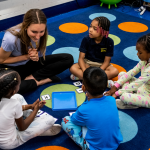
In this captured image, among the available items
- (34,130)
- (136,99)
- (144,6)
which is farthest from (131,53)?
(144,6)

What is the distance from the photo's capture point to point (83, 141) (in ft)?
4.11

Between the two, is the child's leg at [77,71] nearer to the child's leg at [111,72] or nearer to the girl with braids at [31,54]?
the girl with braids at [31,54]

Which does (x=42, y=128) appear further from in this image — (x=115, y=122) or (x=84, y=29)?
(x=84, y=29)

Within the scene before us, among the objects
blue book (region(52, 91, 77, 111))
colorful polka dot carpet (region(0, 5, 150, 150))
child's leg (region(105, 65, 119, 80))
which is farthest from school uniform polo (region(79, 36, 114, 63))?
blue book (region(52, 91, 77, 111))

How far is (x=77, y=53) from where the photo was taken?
244 cm

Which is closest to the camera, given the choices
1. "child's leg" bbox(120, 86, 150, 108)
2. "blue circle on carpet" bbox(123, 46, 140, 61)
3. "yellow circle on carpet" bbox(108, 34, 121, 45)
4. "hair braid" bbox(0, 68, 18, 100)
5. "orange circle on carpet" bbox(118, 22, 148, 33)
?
"hair braid" bbox(0, 68, 18, 100)

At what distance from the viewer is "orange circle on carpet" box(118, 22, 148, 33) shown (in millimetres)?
3121

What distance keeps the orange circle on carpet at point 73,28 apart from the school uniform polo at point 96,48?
107cm

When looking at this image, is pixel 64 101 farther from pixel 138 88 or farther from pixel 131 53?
pixel 131 53

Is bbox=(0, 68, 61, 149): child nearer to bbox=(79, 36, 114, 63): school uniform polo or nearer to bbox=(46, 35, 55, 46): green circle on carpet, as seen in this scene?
bbox=(79, 36, 114, 63): school uniform polo

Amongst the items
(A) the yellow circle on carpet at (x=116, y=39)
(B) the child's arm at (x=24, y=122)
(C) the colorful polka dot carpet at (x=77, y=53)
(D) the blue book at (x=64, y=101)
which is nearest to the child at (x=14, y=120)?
(B) the child's arm at (x=24, y=122)

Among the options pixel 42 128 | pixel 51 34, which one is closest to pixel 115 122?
pixel 42 128

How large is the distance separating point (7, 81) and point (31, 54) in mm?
651

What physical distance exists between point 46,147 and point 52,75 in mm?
823
